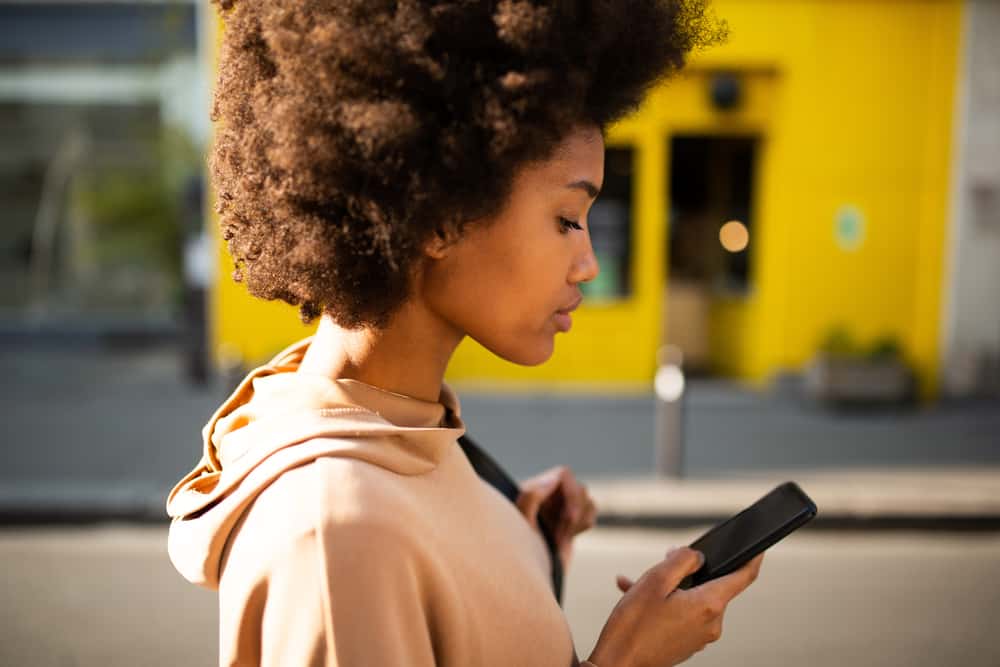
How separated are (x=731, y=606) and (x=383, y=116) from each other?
13.6 feet

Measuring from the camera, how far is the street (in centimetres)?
413

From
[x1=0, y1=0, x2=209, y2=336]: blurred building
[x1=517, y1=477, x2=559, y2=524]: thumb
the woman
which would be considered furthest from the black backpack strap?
[x1=0, y1=0, x2=209, y2=336]: blurred building

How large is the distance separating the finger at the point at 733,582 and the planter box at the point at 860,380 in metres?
7.49

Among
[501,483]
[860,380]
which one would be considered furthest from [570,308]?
[860,380]

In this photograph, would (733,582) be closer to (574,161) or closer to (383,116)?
(574,161)

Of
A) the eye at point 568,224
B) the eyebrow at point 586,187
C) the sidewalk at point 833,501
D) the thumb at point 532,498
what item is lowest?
the sidewalk at point 833,501

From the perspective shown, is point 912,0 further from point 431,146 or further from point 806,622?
point 431,146

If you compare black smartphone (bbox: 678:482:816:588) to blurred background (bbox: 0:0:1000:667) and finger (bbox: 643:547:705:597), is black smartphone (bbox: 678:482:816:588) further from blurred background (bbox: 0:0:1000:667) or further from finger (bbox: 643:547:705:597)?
blurred background (bbox: 0:0:1000:667)

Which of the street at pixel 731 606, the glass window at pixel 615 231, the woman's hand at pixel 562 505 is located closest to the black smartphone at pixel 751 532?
the woman's hand at pixel 562 505

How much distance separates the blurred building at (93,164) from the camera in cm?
1025

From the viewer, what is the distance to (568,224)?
1284 millimetres

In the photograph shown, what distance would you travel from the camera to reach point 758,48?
8945 mm

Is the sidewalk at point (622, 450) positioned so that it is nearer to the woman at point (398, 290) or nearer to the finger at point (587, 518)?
the finger at point (587, 518)

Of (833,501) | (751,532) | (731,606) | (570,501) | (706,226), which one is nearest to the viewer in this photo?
(751,532)
